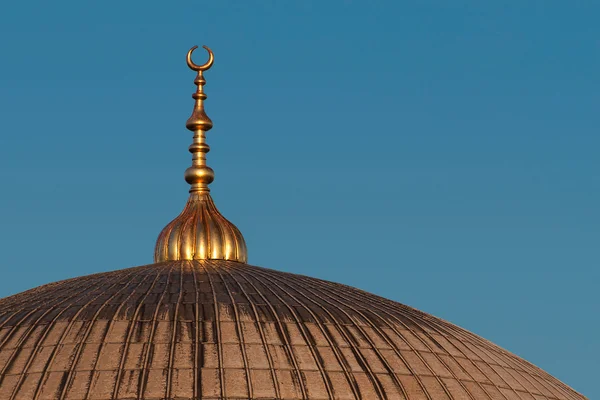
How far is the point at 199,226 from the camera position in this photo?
46.3 meters

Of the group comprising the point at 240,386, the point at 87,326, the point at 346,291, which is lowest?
the point at 240,386

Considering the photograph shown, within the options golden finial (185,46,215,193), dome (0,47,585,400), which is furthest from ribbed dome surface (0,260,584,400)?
golden finial (185,46,215,193)

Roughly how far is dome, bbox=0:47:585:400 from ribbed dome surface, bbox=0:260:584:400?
39 millimetres

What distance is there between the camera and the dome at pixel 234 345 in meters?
34.5

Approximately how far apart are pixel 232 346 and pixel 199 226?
428 inches

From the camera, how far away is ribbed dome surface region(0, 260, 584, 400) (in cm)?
3453

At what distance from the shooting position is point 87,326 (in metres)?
36.8

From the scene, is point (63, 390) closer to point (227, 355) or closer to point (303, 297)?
point (227, 355)

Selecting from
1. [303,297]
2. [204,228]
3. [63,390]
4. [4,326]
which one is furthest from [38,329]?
[204,228]

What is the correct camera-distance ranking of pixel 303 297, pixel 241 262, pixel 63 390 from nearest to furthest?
pixel 63 390, pixel 303 297, pixel 241 262

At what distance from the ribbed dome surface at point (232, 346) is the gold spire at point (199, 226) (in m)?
3.19

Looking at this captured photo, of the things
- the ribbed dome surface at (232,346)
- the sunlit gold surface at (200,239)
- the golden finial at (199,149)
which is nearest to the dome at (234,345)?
the ribbed dome surface at (232,346)

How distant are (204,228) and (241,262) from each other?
4.77 ft

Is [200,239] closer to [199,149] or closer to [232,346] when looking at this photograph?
[199,149]
